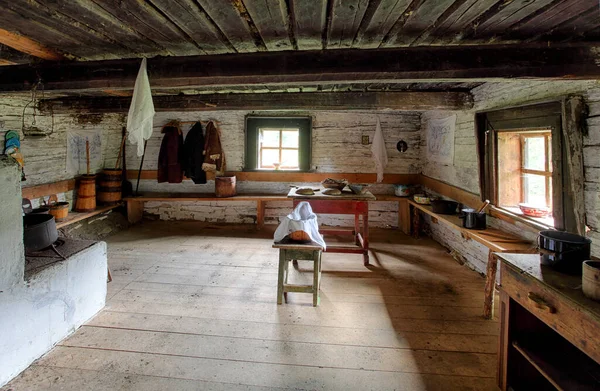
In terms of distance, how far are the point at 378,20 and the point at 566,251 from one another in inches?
67.8

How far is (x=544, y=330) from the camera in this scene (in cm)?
190

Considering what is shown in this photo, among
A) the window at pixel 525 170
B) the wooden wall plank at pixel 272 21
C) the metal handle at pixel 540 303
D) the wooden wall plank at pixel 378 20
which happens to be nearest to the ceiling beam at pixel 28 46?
the wooden wall plank at pixel 272 21

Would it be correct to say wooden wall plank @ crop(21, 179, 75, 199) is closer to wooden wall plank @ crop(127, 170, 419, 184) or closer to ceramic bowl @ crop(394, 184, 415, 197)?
wooden wall plank @ crop(127, 170, 419, 184)

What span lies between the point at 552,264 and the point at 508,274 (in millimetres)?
229

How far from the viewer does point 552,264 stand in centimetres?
→ 174

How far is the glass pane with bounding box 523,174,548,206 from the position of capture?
9.96 feet

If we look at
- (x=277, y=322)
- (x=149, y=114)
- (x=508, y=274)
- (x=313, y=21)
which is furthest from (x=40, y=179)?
(x=508, y=274)

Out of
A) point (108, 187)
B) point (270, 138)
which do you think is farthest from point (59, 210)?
point (270, 138)

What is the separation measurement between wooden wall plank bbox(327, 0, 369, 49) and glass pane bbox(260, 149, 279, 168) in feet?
12.8

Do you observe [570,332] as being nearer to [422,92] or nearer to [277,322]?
[277,322]

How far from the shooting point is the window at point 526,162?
8.34 ft

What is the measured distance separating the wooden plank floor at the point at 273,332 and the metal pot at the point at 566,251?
3.05 feet

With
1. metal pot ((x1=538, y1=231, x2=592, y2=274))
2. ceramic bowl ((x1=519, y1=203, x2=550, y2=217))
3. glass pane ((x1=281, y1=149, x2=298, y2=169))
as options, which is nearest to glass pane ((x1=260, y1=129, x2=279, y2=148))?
glass pane ((x1=281, y1=149, x2=298, y2=169))

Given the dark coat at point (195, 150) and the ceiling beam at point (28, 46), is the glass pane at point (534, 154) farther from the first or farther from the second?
the dark coat at point (195, 150)
